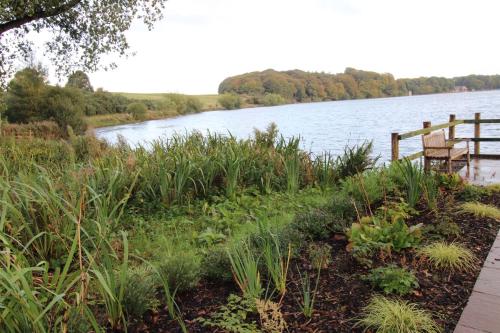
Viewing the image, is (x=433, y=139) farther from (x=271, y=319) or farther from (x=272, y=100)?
(x=272, y=100)

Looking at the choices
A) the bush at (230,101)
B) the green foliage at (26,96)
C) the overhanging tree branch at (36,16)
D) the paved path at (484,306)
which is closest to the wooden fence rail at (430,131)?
the paved path at (484,306)

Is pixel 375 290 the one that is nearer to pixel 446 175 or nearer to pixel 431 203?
pixel 431 203

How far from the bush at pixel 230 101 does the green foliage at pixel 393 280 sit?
253ft

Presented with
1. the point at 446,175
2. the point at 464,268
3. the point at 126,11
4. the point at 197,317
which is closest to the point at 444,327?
the point at 464,268

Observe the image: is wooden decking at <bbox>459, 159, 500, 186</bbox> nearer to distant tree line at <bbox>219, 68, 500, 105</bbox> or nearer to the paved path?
the paved path

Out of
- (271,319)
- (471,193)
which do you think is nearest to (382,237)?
(271,319)

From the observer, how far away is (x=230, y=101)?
78688mm

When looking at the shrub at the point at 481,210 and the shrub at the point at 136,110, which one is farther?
the shrub at the point at 136,110

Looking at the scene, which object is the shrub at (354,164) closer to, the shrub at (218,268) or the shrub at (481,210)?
the shrub at (481,210)

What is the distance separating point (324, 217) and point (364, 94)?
3657 inches

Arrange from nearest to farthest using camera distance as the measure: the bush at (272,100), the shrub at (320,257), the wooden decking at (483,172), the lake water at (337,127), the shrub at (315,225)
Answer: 1. the shrub at (320,257)
2. the shrub at (315,225)
3. the wooden decking at (483,172)
4. the lake water at (337,127)
5. the bush at (272,100)

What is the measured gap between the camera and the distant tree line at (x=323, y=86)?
85438 mm

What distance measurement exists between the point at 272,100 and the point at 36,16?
244 feet

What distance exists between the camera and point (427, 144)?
260 inches
